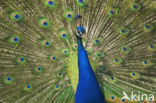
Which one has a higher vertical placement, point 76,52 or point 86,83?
point 76,52

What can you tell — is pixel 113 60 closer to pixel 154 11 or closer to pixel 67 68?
pixel 67 68

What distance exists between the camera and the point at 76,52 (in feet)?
7.39

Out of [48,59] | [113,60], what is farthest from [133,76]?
[48,59]

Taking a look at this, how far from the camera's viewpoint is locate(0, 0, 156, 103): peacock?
2.03 m

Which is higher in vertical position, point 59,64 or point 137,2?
point 137,2

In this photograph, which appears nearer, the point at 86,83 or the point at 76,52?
the point at 86,83

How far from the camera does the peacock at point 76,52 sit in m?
2.03

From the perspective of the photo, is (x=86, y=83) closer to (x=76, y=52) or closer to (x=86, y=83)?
(x=86, y=83)

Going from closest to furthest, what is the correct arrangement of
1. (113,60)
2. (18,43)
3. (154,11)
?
(154,11) < (18,43) < (113,60)

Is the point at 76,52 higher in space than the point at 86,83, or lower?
higher

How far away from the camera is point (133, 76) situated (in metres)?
2.30

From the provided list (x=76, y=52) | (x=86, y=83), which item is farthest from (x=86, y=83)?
(x=76, y=52)

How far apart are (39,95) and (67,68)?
Answer: 1.79 ft

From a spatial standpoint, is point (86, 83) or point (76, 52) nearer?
point (86, 83)
